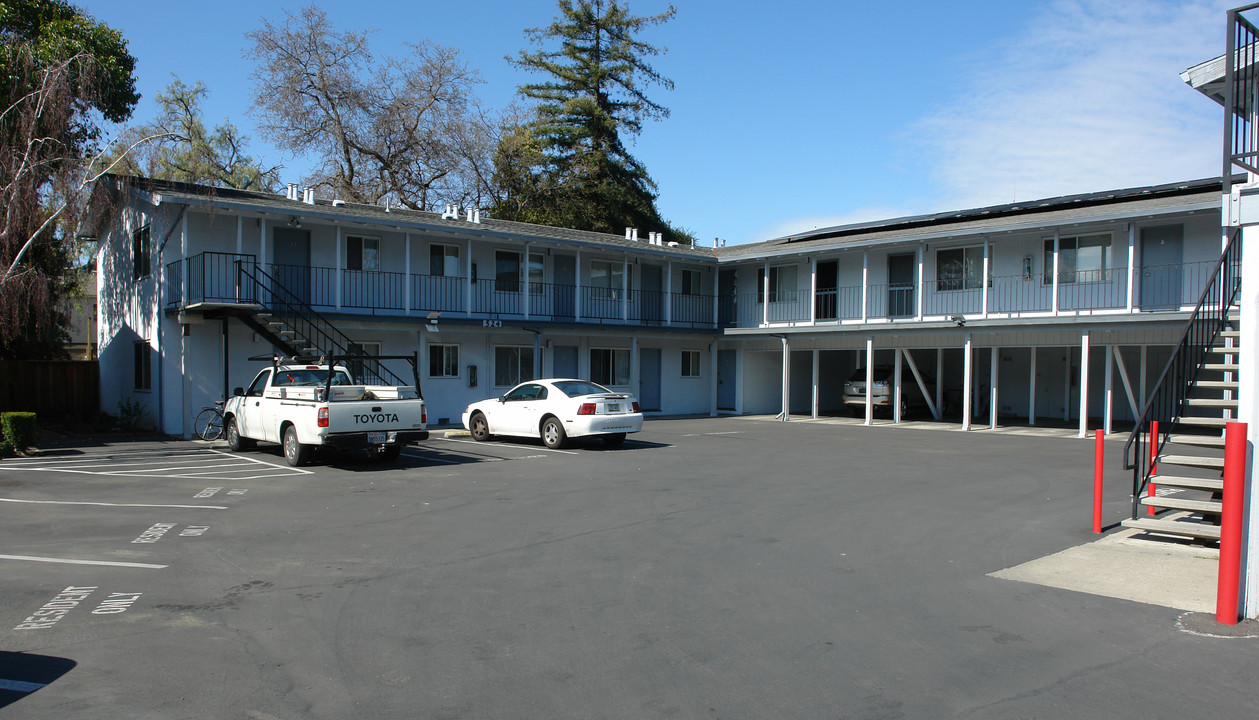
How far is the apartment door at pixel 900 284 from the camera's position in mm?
26156

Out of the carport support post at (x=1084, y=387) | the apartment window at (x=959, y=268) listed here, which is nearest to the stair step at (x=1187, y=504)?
the carport support post at (x=1084, y=387)

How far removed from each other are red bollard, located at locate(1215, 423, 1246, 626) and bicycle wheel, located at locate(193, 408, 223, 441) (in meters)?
18.3

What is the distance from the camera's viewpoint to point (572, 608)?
6180mm

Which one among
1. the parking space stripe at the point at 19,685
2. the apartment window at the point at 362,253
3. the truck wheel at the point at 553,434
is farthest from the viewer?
the apartment window at the point at 362,253

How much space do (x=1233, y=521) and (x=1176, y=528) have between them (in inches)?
112

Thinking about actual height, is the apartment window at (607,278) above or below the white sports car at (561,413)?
above

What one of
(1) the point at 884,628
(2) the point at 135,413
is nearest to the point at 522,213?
(2) the point at 135,413

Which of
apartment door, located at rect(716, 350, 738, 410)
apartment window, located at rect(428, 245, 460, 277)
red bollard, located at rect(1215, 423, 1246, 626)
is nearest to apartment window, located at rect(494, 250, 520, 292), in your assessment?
apartment window, located at rect(428, 245, 460, 277)

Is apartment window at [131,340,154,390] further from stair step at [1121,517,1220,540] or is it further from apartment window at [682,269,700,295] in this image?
stair step at [1121,517,1220,540]

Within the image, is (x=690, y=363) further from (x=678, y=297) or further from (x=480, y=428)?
(x=480, y=428)

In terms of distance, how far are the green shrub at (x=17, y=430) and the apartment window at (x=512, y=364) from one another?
38.3 ft

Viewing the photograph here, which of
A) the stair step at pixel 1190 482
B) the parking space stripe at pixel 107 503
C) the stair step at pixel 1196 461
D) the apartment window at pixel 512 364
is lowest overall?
the parking space stripe at pixel 107 503

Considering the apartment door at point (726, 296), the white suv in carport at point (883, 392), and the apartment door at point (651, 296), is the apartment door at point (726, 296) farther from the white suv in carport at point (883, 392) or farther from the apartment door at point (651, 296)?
the white suv in carport at point (883, 392)

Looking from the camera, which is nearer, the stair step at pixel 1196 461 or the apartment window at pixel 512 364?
the stair step at pixel 1196 461
